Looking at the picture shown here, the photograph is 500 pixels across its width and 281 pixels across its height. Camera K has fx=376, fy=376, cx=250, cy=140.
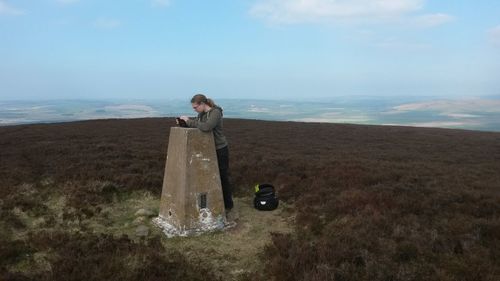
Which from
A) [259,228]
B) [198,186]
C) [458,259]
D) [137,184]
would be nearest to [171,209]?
[198,186]

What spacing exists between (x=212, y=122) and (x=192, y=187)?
55.9 inches

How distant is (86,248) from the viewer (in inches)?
262

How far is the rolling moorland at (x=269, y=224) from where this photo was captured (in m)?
5.79

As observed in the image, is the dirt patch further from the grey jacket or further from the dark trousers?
the grey jacket

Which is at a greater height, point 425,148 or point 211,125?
point 211,125

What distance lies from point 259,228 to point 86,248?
3433 millimetres

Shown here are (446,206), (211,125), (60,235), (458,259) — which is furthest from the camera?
(446,206)

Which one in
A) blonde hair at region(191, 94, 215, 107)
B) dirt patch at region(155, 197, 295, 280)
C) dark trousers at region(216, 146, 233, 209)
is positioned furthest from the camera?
dark trousers at region(216, 146, 233, 209)

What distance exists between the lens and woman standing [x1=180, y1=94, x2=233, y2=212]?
312 inches

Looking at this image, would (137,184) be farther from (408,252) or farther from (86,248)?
(408,252)

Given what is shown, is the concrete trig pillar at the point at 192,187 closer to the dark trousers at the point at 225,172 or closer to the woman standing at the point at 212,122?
the woman standing at the point at 212,122

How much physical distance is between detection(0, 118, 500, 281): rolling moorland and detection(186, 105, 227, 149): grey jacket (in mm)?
2084

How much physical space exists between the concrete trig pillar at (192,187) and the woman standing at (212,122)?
252 mm

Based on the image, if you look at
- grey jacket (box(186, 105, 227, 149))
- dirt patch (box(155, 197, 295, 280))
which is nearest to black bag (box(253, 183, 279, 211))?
dirt patch (box(155, 197, 295, 280))
